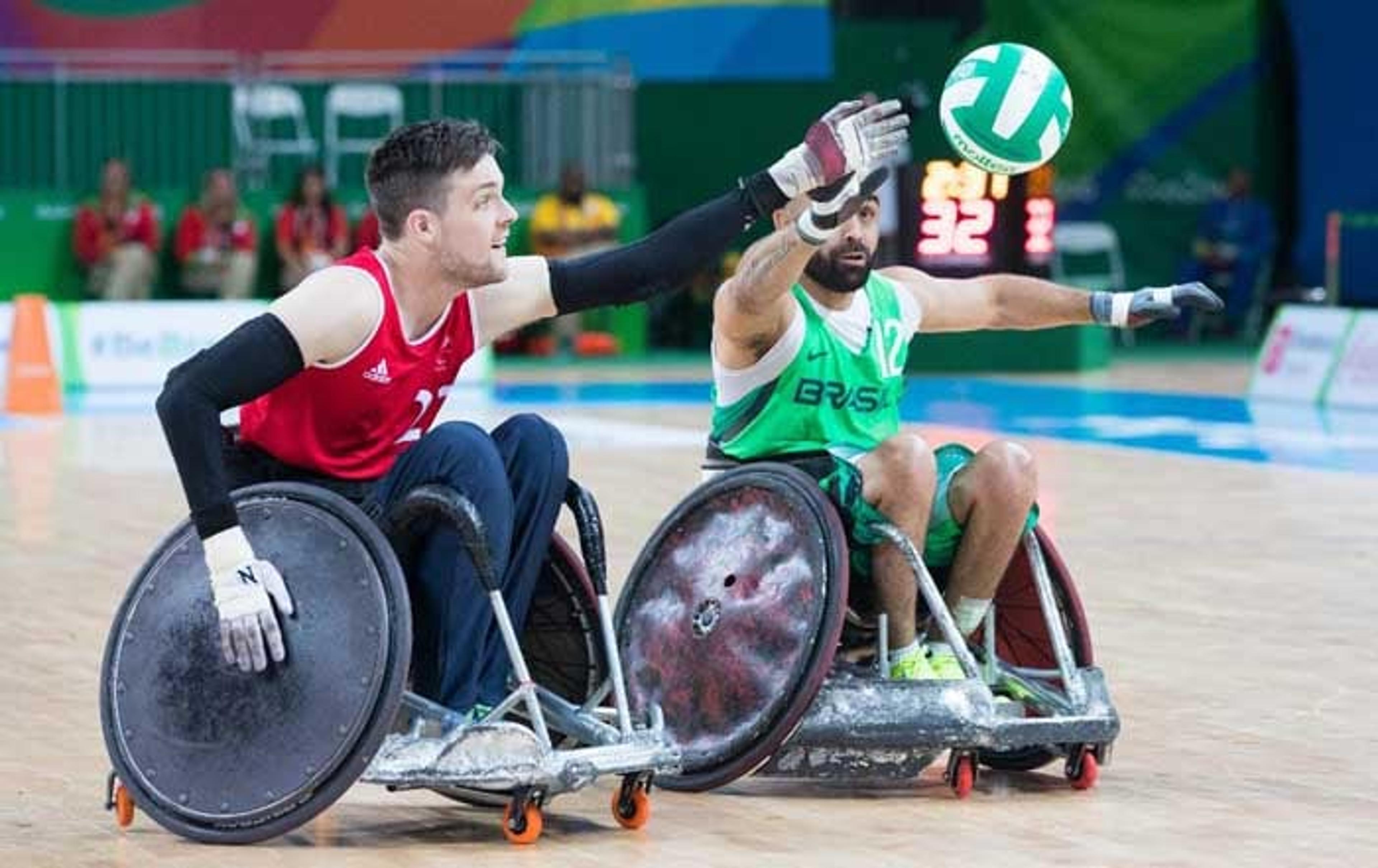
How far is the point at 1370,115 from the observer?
30.0 meters

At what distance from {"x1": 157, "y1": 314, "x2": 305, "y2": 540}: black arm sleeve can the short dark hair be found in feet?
1.66

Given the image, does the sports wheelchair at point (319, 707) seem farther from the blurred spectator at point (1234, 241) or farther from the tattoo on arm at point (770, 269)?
the blurred spectator at point (1234, 241)

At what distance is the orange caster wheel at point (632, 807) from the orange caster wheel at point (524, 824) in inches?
9.5

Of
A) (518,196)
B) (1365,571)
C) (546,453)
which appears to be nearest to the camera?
(546,453)

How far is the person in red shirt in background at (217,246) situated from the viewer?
86.1 ft

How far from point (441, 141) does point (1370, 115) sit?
24232 mm

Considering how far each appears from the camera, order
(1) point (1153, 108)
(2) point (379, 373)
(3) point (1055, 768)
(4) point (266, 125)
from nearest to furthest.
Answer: (2) point (379, 373) → (3) point (1055, 768) → (4) point (266, 125) → (1) point (1153, 108)

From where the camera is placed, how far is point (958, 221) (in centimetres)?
2362

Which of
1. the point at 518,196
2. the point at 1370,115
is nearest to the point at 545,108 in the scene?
the point at 518,196

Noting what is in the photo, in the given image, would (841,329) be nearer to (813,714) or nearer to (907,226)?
(813,714)

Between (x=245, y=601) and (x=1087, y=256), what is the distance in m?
24.6

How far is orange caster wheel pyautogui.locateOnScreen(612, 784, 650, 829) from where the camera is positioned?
6980 millimetres

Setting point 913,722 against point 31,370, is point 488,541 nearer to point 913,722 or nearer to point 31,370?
point 913,722

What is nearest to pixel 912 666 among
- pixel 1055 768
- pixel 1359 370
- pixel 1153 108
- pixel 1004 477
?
pixel 1004 477
